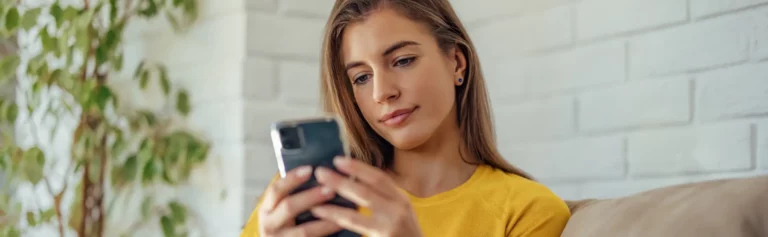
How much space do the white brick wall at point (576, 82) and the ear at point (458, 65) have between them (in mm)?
325

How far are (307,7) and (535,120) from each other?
46cm

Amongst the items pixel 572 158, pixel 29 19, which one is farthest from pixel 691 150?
pixel 29 19

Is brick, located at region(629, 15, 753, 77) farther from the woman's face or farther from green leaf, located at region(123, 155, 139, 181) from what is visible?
green leaf, located at region(123, 155, 139, 181)

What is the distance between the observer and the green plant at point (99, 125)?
1662 millimetres

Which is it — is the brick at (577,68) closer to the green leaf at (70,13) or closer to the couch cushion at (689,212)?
the couch cushion at (689,212)

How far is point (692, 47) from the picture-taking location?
4.23 feet

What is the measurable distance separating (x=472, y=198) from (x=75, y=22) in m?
0.86

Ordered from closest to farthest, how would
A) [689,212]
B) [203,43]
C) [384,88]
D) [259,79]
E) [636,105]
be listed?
1. [689,212]
2. [384,88]
3. [636,105]
4. [259,79]
5. [203,43]

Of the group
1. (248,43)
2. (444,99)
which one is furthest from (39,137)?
(444,99)

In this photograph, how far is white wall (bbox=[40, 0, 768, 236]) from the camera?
49.0 inches

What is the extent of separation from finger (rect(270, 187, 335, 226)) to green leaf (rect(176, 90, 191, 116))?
96cm

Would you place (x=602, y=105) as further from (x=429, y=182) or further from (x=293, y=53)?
(x=293, y=53)

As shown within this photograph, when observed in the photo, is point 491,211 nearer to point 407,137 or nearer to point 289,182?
point 407,137

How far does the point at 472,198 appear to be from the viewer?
3.87 ft
